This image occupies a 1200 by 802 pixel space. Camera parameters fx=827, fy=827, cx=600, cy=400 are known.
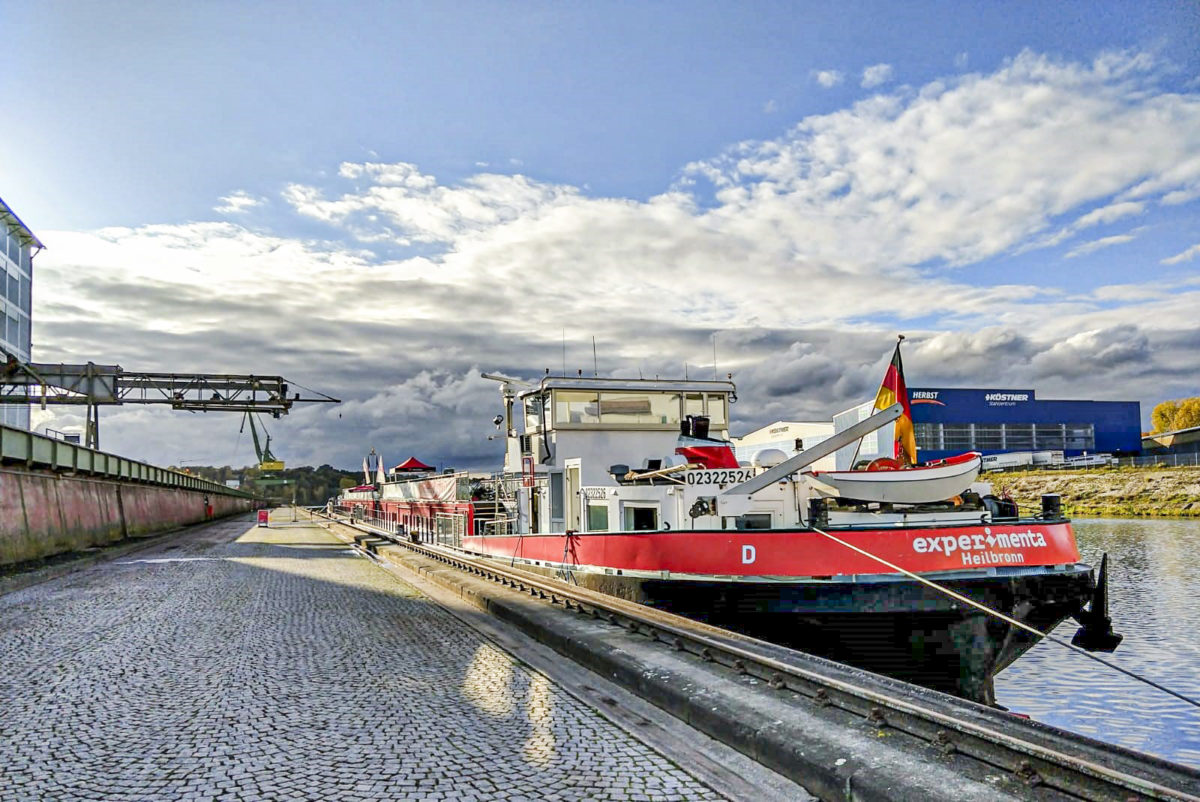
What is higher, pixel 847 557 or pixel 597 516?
pixel 597 516

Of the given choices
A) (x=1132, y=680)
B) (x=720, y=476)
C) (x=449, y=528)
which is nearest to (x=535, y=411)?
(x=720, y=476)

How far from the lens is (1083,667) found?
13.8 m

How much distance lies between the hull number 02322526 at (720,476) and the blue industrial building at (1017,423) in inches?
Result: 2997

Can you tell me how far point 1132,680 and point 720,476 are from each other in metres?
7.30

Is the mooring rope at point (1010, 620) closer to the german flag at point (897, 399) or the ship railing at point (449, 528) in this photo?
the german flag at point (897, 399)

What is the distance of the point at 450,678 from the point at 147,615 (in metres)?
6.88

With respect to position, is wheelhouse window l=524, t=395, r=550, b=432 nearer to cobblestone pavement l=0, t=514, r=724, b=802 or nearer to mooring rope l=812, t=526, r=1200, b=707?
cobblestone pavement l=0, t=514, r=724, b=802

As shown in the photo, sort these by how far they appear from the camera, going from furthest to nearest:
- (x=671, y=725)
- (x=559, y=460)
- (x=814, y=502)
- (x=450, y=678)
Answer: (x=559, y=460)
(x=814, y=502)
(x=450, y=678)
(x=671, y=725)

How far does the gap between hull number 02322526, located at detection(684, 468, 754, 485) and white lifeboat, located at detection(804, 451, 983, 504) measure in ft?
4.94

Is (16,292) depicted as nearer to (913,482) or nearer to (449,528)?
(449,528)

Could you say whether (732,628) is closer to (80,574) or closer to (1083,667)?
(1083,667)

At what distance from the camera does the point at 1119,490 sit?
55875mm

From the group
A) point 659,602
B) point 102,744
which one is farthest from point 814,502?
point 102,744

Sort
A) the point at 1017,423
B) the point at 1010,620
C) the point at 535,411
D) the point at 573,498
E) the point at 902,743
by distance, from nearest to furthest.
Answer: the point at 902,743 → the point at 1010,620 → the point at 573,498 → the point at 535,411 → the point at 1017,423
